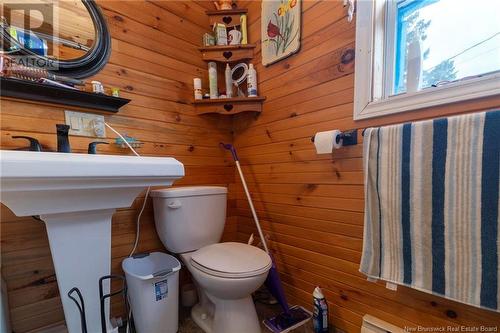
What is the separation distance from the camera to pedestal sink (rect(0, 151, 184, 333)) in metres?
0.62

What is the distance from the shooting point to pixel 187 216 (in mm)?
1235

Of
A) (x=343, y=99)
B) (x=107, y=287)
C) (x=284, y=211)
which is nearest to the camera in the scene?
(x=107, y=287)

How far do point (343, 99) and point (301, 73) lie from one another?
316mm

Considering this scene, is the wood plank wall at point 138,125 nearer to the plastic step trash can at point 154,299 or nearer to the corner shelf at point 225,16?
the corner shelf at point 225,16

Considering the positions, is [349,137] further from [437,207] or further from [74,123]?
[74,123]

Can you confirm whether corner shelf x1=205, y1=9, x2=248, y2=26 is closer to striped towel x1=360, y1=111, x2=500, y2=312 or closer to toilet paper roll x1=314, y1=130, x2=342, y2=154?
toilet paper roll x1=314, y1=130, x2=342, y2=154

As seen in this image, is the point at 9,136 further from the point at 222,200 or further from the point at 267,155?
the point at 267,155

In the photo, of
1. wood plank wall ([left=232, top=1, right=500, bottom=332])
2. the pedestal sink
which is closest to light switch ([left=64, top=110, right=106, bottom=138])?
the pedestal sink

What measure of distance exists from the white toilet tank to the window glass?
1.06 metres

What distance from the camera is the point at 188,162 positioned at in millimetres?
1547

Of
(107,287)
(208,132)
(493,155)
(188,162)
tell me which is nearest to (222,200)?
(188,162)

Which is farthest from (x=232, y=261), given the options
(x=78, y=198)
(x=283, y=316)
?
(x=78, y=198)

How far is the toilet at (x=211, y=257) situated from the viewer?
977 mm

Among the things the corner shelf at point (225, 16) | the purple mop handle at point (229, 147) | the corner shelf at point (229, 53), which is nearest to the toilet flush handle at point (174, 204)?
the purple mop handle at point (229, 147)
